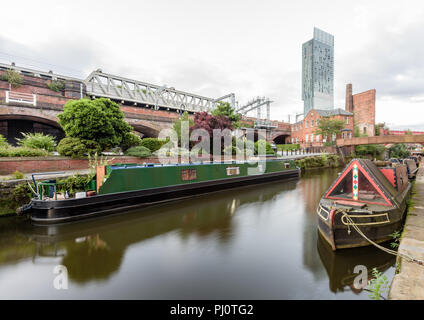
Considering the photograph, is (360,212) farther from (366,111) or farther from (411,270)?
(366,111)

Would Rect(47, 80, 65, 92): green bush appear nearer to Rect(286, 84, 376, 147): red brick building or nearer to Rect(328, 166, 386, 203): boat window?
Rect(328, 166, 386, 203): boat window

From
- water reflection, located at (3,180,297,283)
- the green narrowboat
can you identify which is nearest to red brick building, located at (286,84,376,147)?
the green narrowboat

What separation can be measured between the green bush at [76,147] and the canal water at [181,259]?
5.34 metres

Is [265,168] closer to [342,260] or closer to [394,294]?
[342,260]

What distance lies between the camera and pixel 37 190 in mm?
7926

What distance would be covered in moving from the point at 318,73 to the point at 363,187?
119m

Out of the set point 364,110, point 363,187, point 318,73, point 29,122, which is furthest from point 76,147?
point 318,73

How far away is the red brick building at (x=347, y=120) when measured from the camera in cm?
3994

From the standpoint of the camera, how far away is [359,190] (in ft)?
22.5

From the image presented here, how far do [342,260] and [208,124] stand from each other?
16320 millimetres

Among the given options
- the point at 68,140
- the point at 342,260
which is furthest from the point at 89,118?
the point at 342,260

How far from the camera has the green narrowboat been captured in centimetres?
780

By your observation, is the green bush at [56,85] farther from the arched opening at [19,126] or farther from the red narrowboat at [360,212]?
the red narrowboat at [360,212]

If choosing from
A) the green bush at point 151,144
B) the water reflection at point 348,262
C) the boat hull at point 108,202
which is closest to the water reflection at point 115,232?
the boat hull at point 108,202
